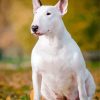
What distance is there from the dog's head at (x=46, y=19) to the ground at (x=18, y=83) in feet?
3.88

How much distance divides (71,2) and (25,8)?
0.79 m

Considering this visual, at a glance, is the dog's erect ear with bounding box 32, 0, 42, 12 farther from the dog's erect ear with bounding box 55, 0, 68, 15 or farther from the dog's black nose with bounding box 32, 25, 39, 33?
the dog's black nose with bounding box 32, 25, 39, 33

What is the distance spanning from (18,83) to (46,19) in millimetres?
3346

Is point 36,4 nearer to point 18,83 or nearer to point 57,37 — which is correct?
point 57,37

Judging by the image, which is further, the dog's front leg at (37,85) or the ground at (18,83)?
the ground at (18,83)

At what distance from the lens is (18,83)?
7.43 m

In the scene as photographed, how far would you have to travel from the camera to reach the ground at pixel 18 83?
609 centimetres

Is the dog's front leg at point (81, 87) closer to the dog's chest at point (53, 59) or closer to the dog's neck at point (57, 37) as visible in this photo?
the dog's chest at point (53, 59)

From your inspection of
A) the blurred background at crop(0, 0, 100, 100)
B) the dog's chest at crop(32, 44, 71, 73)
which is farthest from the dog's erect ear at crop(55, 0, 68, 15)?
the blurred background at crop(0, 0, 100, 100)

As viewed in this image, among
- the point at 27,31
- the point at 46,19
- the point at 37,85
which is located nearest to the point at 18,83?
the point at 27,31

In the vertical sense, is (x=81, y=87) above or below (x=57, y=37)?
below

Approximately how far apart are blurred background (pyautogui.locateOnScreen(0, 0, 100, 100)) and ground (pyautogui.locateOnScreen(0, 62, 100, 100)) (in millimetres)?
76

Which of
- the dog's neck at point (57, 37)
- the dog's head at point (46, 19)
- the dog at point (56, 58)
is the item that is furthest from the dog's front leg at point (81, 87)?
the dog's head at point (46, 19)

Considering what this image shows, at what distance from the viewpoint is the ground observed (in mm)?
6090
